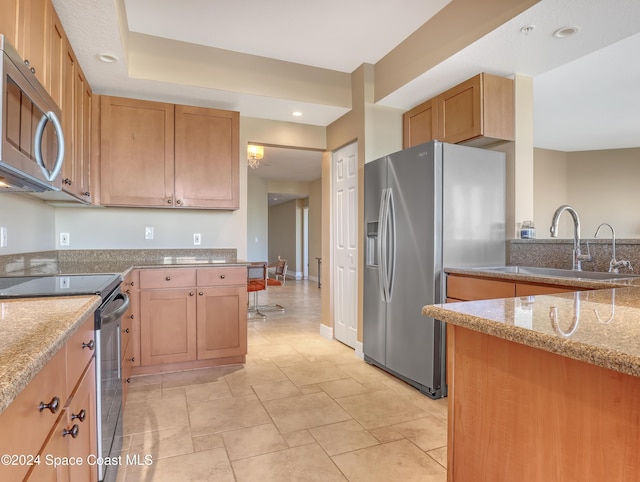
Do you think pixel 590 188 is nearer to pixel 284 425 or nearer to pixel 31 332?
pixel 284 425

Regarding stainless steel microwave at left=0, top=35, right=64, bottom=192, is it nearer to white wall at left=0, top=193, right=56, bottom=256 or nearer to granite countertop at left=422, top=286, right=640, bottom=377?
white wall at left=0, top=193, right=56, bottom=256

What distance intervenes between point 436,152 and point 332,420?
183 cm

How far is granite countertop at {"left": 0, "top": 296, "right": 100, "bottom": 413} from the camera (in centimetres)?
59

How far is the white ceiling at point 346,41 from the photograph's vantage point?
2.11 metres

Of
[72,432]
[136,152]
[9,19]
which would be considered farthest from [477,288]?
[136,152]

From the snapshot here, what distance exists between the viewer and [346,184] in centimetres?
379

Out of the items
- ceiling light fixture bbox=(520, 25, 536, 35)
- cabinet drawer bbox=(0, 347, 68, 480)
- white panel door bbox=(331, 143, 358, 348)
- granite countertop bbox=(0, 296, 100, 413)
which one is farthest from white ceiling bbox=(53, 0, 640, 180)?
cabinet drawer bbox=(0, 347, 68, 480)

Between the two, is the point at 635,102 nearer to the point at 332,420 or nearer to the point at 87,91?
the point at 332,420

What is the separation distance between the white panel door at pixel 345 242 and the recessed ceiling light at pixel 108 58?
6.73ft

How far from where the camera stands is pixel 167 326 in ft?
9.68

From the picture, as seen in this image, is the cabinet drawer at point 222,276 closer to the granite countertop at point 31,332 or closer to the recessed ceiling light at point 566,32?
the granite countertop at point 31,332

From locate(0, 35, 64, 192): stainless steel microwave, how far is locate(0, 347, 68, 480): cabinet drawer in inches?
27.2

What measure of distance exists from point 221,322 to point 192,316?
236 mm

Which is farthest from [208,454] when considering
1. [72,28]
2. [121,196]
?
[72,28]
